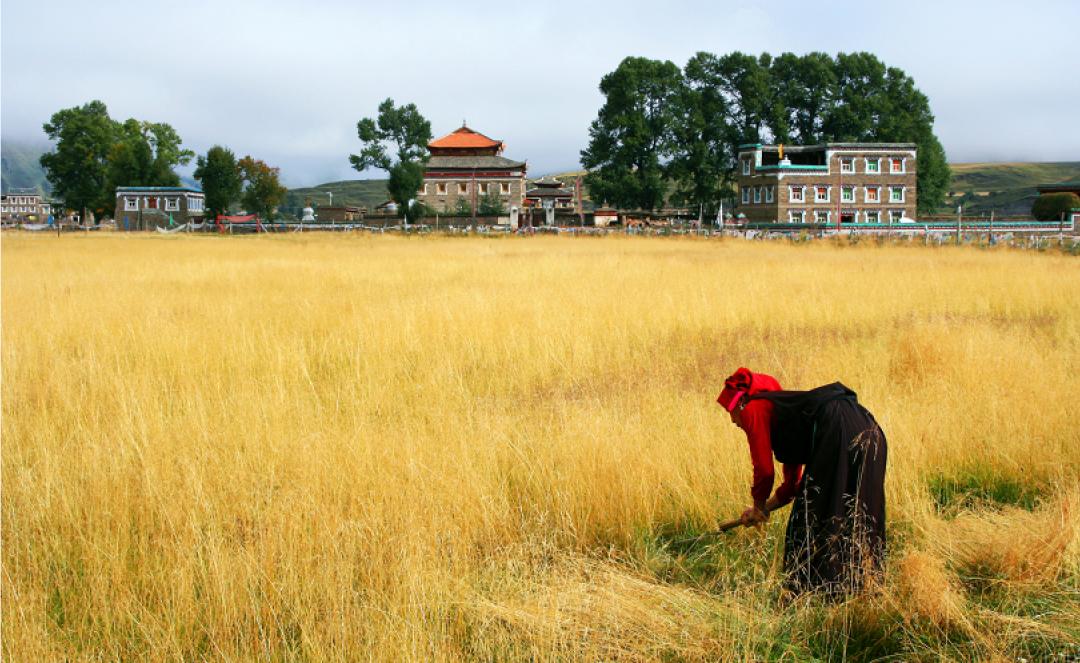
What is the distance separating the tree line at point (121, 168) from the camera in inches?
3354

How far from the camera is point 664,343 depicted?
10.8m

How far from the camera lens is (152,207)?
291 feet

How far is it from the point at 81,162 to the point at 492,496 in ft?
339

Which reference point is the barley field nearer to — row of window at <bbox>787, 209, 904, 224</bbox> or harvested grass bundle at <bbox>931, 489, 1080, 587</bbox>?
harvested grass bundle at <bbox>931, 489, 1080, 587</bbox>

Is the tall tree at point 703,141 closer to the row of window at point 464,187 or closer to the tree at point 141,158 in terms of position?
the row of window at point 464,187

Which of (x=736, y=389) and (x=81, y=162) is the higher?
(x=81, y=162)

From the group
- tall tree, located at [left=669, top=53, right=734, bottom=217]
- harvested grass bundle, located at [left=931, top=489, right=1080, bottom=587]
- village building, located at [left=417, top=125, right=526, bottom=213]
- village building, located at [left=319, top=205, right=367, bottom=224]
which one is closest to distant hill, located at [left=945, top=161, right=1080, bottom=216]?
tall tree, located at [left=669, top=53, right=734, bottom=217]

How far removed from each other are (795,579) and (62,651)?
138 inches

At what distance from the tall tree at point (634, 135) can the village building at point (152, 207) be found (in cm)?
4335

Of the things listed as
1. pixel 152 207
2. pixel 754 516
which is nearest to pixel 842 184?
pixel 152 207

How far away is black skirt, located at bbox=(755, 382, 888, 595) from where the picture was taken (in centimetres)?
398

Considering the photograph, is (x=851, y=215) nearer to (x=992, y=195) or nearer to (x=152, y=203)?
(x=152, y=203)

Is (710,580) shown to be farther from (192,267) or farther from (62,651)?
(192,267)

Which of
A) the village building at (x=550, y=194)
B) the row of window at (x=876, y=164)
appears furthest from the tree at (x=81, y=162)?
the row of window at (x=876, y=164)
